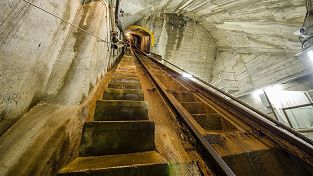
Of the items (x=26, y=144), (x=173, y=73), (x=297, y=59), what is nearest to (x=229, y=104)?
(x=26, y=144)

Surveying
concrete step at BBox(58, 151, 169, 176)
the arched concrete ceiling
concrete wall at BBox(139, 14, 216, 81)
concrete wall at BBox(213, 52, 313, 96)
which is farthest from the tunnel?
concrete wall at BBox(139, 14, 216, 81)

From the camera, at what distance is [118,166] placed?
1243 millimetres

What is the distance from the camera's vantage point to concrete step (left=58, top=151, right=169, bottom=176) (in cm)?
116

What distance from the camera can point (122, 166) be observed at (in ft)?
4.09

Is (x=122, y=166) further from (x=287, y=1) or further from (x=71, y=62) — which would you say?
(x=287, y=1)

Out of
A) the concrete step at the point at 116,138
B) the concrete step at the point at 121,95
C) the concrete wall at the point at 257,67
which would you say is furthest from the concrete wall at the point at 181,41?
the concrete step at the point at 116,138

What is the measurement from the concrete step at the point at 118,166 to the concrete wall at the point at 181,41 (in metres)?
11.5

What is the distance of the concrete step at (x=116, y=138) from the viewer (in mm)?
1521

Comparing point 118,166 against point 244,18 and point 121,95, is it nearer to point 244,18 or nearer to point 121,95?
point 121,95

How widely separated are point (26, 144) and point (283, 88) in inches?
448

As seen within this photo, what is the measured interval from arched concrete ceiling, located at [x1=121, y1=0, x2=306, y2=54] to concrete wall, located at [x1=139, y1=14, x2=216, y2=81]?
1.70 feet

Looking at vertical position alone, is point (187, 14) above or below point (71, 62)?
above

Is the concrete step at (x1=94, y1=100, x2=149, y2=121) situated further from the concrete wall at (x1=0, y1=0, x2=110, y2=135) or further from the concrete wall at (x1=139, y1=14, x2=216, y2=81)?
the concrete wall at (x1=139, y1=14, x2=216, y2=81)

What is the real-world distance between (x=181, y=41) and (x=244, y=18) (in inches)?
198
